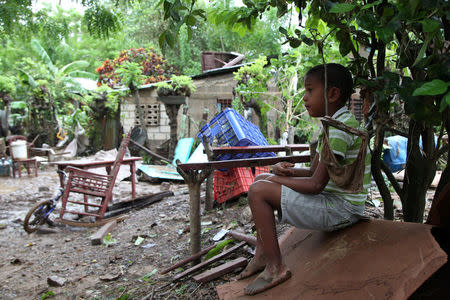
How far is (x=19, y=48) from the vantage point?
84.1 feet

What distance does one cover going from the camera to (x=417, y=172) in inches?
99.2

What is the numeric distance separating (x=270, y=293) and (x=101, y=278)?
8.58 ft

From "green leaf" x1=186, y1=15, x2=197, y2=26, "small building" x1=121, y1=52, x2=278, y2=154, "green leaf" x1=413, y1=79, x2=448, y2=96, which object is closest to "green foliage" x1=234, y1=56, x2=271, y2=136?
"small building" x1=121, y1=52, x2=278, y2=154

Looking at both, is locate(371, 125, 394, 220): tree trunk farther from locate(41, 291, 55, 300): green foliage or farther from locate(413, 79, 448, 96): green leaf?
locate(41, 291, 55, 300): green foliage

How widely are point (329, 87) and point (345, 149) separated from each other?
1.42 ft

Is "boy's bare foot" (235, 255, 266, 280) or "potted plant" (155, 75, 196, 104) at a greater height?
"potted plant" (155, 75, 196, 104)

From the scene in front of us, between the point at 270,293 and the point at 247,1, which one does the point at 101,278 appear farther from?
the point at 247,1

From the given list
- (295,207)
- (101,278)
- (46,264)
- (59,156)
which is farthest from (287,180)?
(59,156)

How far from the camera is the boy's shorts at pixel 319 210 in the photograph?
6.44ft

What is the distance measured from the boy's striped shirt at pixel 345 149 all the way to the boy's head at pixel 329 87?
0.25 feet

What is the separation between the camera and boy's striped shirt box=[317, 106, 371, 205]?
1816mm

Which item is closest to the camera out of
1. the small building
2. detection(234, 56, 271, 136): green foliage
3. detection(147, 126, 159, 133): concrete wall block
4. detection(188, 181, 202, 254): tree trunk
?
detection(188, 181, 202, 254): tree trunk

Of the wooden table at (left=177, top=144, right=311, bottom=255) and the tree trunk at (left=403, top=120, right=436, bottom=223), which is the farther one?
the wooden table at (left=177, top=144, right=311, bottom=255)

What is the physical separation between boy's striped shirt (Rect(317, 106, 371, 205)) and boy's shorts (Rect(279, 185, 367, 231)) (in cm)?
4
